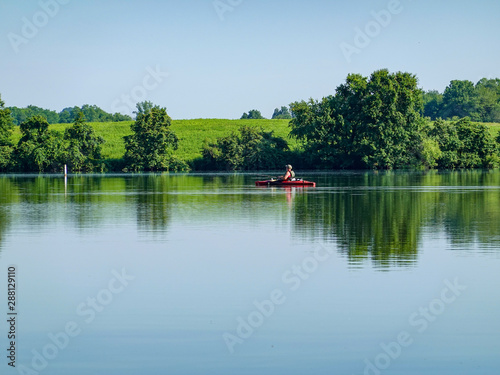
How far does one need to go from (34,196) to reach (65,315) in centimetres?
3151

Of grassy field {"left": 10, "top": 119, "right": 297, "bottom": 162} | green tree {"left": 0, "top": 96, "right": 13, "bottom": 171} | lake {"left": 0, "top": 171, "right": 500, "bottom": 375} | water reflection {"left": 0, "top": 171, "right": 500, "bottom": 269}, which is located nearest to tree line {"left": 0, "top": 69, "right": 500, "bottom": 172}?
green tree {"left": 0, "top": 96, "right": 13, "bottom": 171}

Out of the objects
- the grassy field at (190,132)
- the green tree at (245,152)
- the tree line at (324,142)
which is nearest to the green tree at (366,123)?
the tree line at (324,142)

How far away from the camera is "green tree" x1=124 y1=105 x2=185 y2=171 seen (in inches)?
4087

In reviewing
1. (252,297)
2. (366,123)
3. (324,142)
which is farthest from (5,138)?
(252,297)

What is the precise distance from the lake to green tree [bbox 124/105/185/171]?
256 feet

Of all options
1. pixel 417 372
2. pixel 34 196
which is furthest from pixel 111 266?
pixel 34 196

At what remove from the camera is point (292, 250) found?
19.0 metres

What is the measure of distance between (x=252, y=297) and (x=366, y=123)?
86945mm

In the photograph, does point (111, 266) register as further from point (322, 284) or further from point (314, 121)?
point (314, 121)

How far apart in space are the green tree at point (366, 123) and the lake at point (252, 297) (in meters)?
71.5

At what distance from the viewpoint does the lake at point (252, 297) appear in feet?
33.1

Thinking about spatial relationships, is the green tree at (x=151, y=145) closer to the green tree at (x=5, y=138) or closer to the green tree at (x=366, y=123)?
the green tree at (x=5, y=138)

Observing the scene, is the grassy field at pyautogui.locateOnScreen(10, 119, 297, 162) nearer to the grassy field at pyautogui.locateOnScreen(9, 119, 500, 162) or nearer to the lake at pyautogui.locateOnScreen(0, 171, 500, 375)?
the grassy field at pyautogui.locateOnScreen(9, 119, 500, 162)

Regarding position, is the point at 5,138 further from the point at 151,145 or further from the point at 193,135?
the point at 193,135
